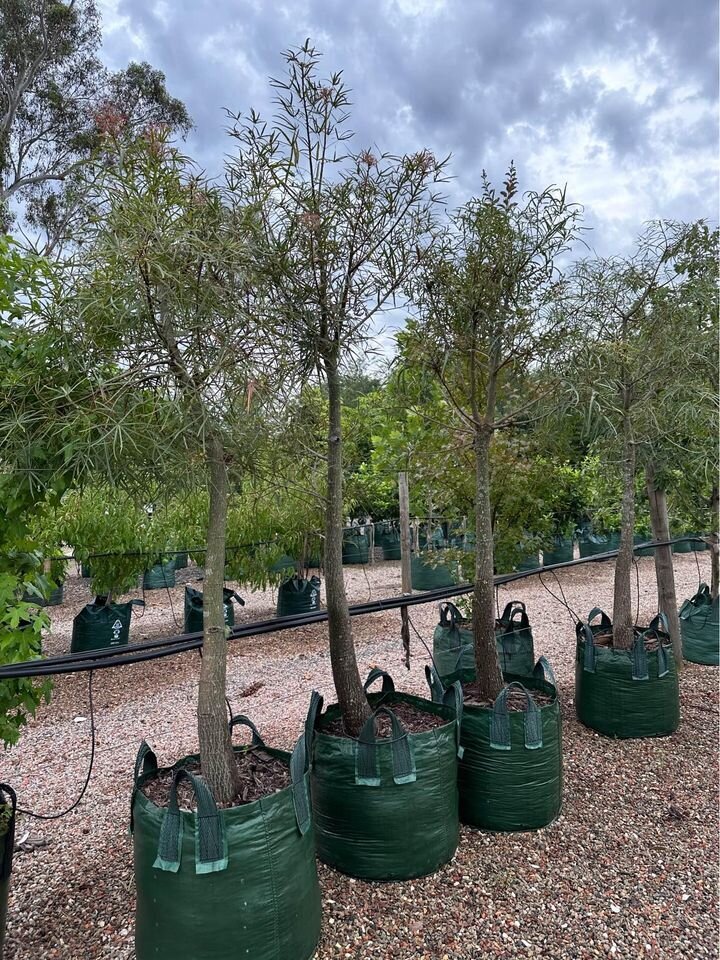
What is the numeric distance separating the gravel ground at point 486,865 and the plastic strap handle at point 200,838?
66 cm

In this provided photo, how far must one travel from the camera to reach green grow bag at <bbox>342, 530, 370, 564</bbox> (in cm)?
1513

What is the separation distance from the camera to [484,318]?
363cm

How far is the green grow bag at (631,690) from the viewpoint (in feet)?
13.6

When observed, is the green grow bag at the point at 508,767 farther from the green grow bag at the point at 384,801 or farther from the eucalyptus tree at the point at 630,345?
the eucalyptus tree at the point at 630,345

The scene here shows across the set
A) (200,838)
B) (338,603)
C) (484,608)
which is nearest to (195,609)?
(484,608)

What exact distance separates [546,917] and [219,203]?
10.3 ft

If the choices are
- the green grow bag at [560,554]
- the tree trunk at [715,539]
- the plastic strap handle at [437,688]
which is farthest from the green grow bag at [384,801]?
the green grow bag at [560,554]

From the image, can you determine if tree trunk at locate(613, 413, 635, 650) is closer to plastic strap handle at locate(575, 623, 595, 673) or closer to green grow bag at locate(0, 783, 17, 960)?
plastic strap handle at locate(575, 623, 595, 673)

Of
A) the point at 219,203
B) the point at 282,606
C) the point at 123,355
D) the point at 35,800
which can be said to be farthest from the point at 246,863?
the point at 282,606

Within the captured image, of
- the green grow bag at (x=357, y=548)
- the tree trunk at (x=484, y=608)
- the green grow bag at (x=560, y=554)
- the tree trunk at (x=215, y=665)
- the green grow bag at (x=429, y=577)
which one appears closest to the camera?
the tree trunk at (x=215, y=665)

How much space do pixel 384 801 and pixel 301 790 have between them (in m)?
0.55

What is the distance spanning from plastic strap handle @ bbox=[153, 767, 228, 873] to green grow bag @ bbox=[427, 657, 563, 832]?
1534 mm

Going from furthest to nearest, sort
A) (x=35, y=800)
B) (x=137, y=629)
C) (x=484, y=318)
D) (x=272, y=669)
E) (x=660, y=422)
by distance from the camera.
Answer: (x=137, y=629) < (x=272, y=669) < (x=660, y=422) < (x=35, y=800) < (x=484, y=318)

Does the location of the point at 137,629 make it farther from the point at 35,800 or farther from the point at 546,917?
the point at 546,917
